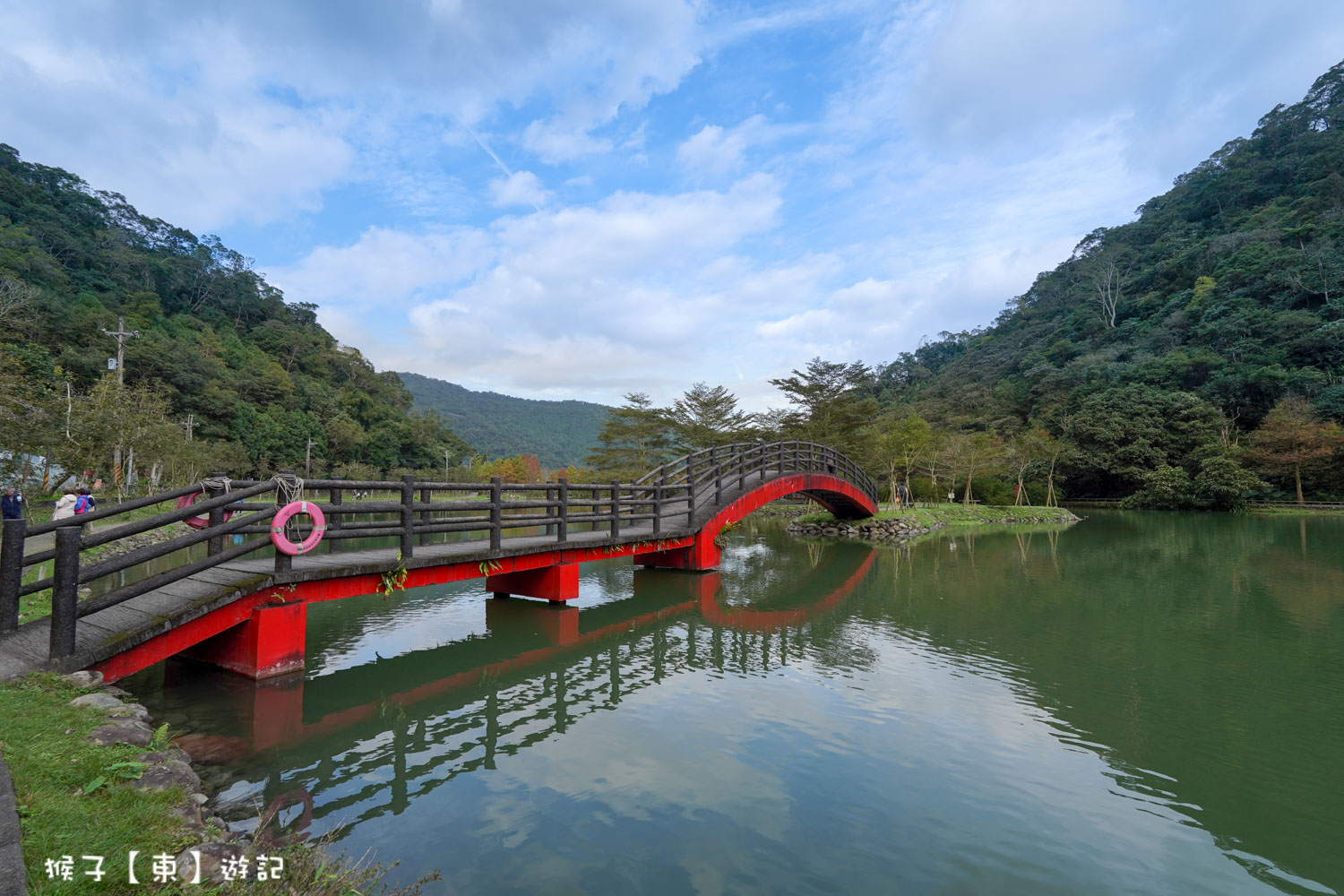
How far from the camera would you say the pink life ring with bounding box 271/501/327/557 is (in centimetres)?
567

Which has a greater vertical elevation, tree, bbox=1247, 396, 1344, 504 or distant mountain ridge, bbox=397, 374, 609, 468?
distant mountain ridge, bbox=397, 374, 609, 468

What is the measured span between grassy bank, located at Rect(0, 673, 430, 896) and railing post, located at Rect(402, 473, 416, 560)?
344 cm

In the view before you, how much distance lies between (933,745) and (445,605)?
770cm

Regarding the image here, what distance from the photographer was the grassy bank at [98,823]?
7.16 feet

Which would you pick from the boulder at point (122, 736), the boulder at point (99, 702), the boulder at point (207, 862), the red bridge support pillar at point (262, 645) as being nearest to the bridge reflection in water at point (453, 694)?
the red bridge support pillar at point (262, 645)

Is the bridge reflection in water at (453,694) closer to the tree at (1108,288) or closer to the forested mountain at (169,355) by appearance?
the forested mountain at (169,355)

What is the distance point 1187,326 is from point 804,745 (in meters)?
62.1

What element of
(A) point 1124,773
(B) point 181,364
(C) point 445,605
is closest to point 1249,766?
(A) point 1124,773

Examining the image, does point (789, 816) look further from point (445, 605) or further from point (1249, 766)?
point (445, 605)

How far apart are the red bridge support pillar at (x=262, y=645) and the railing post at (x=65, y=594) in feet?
4.98

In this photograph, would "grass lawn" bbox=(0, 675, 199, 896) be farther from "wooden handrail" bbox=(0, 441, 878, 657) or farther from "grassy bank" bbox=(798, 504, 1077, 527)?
"grassy bank" bbox=(798, 504, 1077, 527)

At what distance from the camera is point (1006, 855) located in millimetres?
3424

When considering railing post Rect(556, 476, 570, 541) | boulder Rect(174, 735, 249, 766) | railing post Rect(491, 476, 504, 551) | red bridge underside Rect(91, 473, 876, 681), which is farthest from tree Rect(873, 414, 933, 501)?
boulder Rect(174, 735, 249, 766)

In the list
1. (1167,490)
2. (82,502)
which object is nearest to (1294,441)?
(1167,490)
